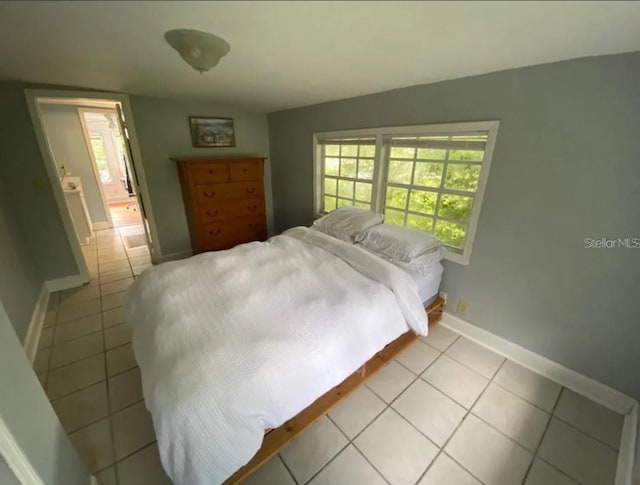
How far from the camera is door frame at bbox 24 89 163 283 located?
8.05ft

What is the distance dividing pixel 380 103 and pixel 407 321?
6.37ft

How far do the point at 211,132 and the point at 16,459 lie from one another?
11.3 feet

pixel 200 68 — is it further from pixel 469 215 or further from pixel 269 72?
pixel 469 215

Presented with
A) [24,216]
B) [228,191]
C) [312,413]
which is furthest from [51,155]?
[312,413]

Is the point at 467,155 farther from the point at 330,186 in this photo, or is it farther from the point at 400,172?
the point at 330,186

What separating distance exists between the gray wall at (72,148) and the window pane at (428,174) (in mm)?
5572

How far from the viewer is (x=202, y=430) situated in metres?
0.95

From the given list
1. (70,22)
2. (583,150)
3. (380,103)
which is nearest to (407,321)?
(583,150)

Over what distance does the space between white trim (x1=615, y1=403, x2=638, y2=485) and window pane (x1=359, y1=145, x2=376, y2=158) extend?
2531 mm

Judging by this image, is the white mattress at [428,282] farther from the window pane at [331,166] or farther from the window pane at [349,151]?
the window pane at [331,166]

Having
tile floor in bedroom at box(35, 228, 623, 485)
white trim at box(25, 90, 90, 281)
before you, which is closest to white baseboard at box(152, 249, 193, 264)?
white trim at box(25, 90, 90, 281)

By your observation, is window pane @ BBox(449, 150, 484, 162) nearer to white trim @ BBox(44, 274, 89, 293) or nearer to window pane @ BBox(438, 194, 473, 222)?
window pane @ BBox(438, 194, 473, 222)

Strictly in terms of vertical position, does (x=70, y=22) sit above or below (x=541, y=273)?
above

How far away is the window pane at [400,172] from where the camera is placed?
7.96 ft
